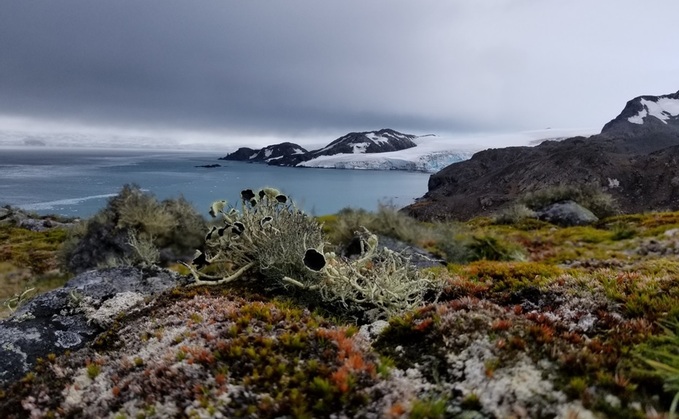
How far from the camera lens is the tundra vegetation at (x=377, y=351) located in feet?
8.64

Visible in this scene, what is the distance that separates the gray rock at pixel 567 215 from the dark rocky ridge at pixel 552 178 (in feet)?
89.1

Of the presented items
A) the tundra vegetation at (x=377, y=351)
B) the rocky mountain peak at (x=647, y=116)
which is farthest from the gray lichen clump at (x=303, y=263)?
the rocky mountain peak at (x=647, y=116)

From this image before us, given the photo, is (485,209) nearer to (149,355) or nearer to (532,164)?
(532,164)

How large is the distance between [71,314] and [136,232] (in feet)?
33.3

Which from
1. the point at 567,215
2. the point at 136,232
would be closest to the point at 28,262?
the point at 136,232

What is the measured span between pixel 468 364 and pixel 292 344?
1.51 m

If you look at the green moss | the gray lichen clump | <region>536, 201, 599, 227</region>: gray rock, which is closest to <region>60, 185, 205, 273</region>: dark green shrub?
the gray lichen clump

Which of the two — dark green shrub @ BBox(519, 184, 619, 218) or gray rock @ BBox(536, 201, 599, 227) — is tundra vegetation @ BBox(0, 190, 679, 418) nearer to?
gray rock @ BBox(536, 201, 599, 227)

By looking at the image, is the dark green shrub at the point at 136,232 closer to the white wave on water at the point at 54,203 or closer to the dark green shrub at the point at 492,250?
the dark green shrub at the point at 492,250

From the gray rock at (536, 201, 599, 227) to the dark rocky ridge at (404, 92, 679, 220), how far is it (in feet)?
89.1

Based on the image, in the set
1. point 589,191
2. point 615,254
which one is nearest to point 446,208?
point 589,191

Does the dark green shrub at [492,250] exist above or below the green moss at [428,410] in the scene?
below

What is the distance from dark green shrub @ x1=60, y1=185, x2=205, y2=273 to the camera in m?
15.3

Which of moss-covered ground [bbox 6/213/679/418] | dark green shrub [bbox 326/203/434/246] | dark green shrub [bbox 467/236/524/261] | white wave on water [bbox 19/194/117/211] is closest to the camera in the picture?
moss-covered ground [bbox 6/213/679/418]
